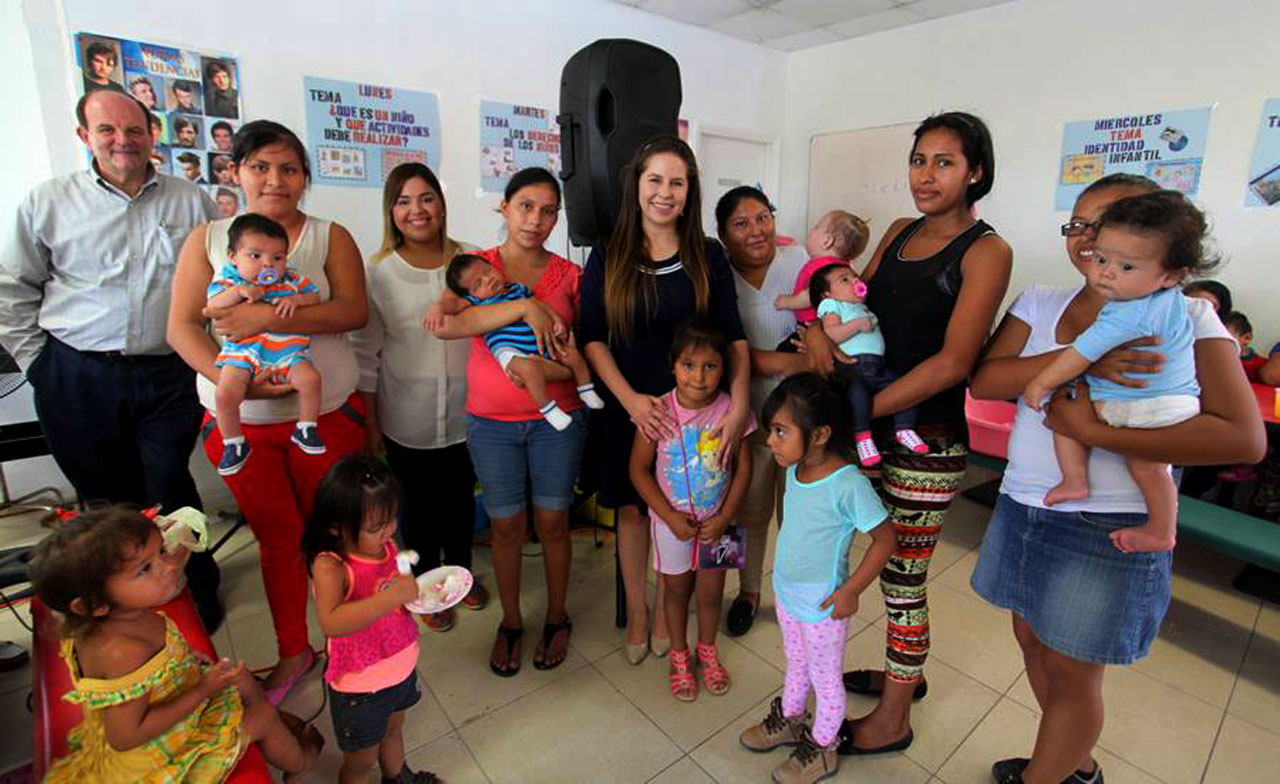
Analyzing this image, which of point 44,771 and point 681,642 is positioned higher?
point 44,771

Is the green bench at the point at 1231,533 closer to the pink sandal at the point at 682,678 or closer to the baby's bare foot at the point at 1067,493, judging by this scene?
the baby's bare foot at the point at 1067,493

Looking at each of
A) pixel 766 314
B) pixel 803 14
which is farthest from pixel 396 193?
pixel 803 14

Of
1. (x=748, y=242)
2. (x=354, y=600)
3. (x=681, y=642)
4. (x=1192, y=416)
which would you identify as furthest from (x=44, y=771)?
(x=1192, y=416)

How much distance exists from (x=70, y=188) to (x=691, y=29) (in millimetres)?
3828

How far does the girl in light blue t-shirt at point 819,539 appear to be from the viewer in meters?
1.46

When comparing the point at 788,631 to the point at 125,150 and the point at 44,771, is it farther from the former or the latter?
the point at 125,150

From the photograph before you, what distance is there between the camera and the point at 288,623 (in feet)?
6.35

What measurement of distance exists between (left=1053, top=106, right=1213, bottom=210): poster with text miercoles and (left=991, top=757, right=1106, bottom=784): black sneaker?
3057 millimetres

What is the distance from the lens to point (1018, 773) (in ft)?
5.41

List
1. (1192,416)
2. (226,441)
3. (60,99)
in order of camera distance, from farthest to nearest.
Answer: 1. (60,99)
2. (226,441)
3. (1192,416)

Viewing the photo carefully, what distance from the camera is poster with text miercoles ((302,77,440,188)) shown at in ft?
10.3

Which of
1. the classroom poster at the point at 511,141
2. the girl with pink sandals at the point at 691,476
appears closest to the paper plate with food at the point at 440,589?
the girl with pink sandals at the point at 691,476

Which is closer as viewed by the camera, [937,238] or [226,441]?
[937,238]

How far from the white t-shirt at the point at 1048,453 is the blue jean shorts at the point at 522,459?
3.82 ft
